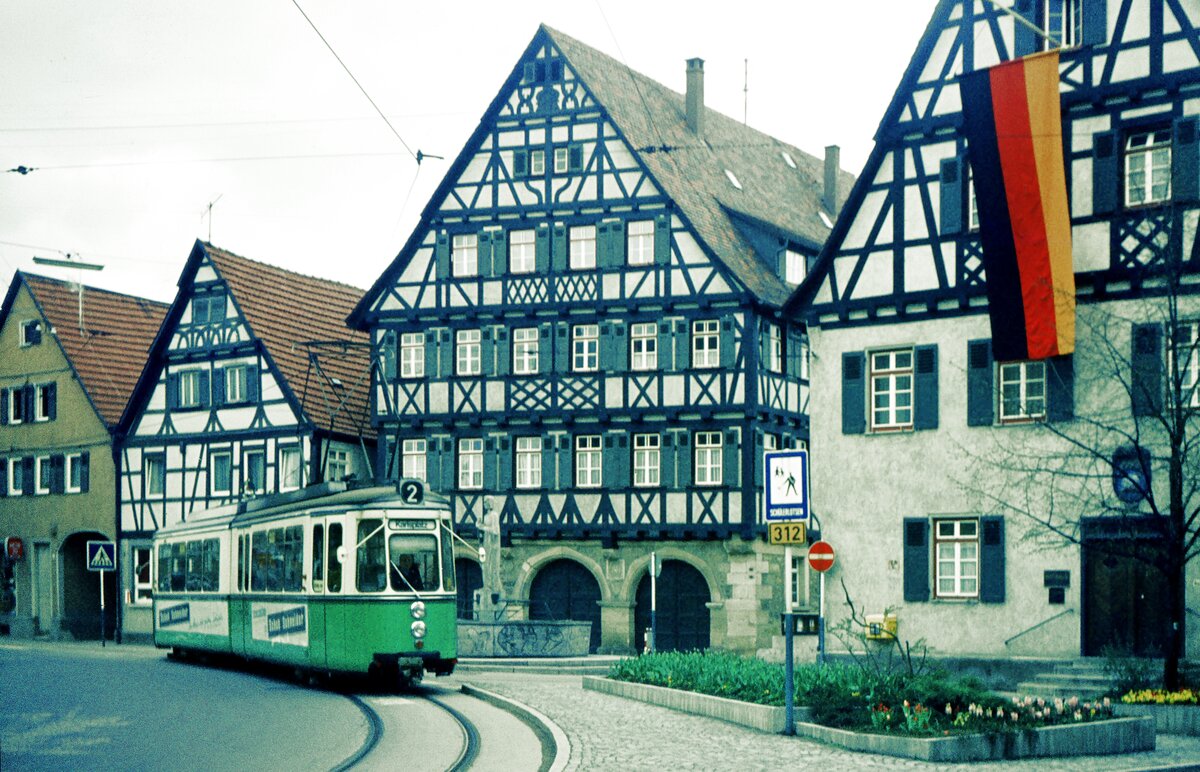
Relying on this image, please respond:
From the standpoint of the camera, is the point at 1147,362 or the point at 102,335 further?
the point at 102,335

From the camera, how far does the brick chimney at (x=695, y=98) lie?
4622cm

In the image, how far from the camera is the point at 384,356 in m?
43.7

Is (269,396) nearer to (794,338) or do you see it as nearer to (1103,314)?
(794,338)

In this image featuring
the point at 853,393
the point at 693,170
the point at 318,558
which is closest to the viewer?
the point at 318,558

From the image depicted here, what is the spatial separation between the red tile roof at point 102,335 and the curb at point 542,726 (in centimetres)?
2838

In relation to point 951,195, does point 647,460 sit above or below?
below

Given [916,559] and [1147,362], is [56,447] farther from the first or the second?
[1147,362]

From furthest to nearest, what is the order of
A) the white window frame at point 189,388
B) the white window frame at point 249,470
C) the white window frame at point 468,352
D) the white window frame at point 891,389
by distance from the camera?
the white window frame at point 189,388
the white window frame at point 249,470
the white window frame at point 468,352
the white window frame at point 891,389

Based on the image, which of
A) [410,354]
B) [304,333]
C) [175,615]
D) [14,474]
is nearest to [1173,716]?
[175,615]

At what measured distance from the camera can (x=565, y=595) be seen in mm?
41719

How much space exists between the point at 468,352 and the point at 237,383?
26.5 feet

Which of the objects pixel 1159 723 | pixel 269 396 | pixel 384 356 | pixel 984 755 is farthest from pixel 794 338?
pixel 984 755

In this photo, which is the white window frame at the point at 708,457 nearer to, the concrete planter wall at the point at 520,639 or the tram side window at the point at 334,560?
the concrete planter wall at the point at 520,639

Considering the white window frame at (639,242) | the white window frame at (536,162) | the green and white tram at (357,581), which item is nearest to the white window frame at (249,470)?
the white window frame at (536,162)
